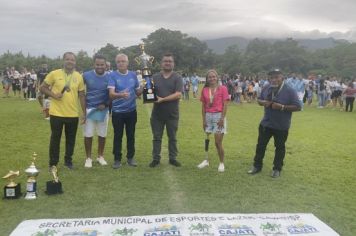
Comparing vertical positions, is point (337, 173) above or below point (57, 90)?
below

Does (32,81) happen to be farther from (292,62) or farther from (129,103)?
(292,62)

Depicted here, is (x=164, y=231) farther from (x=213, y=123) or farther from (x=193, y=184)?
(x=213, y=123)

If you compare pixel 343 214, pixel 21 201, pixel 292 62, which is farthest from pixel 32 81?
pixel 292 62

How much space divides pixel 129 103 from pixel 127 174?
1229 mm

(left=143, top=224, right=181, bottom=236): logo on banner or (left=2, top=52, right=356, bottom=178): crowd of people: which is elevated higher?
(left=2, top=52, right=356, bottom=178): crowd of people

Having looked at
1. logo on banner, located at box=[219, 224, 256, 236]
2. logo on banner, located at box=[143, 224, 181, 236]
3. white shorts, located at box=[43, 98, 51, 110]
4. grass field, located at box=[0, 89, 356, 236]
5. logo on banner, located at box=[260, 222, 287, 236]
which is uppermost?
white shorts, located at box=[43, 98, 51, 110]

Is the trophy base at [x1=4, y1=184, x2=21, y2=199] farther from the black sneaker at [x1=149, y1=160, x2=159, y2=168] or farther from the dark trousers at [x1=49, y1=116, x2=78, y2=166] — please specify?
the black sneaker at [x1=149, y1=160, x2=159, y2=168]

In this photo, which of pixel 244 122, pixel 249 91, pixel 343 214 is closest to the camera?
pixel 343 214

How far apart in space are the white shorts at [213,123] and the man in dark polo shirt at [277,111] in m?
0.71

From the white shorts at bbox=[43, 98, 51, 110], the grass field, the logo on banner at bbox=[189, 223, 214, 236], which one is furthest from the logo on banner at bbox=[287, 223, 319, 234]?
the white shorts at bbox=[43, 98, 51, 110]

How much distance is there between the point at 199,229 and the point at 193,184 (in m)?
1.99

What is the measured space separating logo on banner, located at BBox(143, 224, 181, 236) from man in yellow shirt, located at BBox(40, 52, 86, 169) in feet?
9.99

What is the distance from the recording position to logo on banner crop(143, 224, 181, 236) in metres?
4.97

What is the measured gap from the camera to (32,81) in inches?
985
